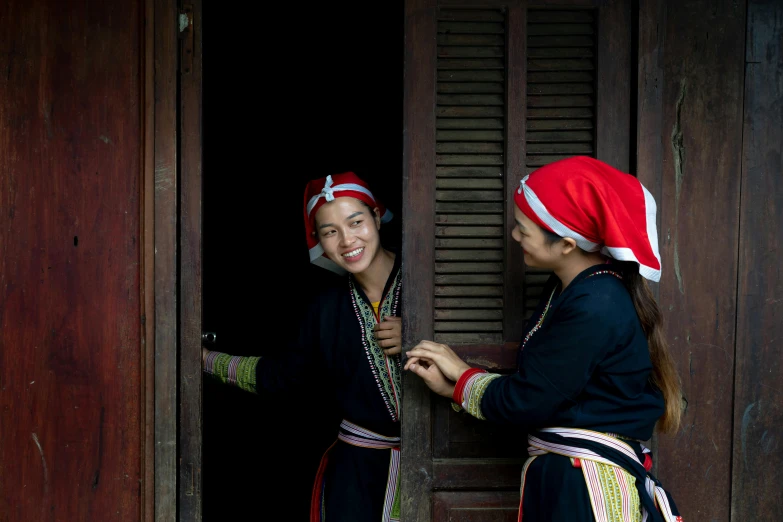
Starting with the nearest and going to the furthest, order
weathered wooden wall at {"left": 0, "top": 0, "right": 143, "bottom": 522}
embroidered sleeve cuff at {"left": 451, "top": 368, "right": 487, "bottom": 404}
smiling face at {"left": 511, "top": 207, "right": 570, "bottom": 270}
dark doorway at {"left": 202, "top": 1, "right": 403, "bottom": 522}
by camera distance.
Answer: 1. smiling face at {"left": 511, "top": 207, "right": 570, "bottom": 270}
2. embroidered sleeve cuff at {"left": 451, "top": 368, "right": 487, "bottom": 404}
3. weathered wooden wall at {"left": 0, "top": 0, "right": 143, "bottom": 522}
4. dark doorway at {"left": 202, "top": 1, "right": 403, "bottom": 522}

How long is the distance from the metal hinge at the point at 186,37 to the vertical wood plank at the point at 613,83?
1148mm

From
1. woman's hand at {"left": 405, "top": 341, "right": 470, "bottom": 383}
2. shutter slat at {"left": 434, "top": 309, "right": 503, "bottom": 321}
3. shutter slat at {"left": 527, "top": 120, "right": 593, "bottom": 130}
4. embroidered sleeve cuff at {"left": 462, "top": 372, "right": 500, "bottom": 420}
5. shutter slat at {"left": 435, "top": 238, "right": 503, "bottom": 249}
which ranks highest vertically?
shutter slat at {"left": 527, "top": 120, "right": 593, "bottom": 130}

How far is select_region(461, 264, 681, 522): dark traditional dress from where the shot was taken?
176cm

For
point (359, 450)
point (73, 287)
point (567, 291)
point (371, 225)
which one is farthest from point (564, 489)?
point (73, 287)

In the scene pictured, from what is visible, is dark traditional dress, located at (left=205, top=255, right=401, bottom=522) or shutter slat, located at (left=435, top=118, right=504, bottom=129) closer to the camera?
shutter slat, located at (left=435, top=118, right=504, bottom=129)

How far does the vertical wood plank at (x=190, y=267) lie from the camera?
2.11 meters

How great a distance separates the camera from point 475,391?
6.27 ft

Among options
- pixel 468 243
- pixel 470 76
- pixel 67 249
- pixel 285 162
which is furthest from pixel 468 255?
pixel 285 162

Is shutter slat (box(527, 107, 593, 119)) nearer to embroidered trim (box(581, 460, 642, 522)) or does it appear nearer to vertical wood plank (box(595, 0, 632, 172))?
vertical wood plank (box(595, 0, 632, 172))

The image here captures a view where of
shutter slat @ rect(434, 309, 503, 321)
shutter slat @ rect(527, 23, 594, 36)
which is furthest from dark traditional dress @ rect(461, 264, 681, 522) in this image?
shutter slat @ rect(527, 23, 594, 36)

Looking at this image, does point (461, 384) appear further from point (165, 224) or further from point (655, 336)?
point (165, 224)

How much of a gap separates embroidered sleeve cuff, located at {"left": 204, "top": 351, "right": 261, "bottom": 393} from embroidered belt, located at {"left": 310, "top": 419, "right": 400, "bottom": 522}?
0.36m

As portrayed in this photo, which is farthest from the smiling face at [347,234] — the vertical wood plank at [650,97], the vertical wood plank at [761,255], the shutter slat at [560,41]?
the vertical wood plank at [761,255]

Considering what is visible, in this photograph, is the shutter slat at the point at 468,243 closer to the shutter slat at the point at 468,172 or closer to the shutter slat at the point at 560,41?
the shutter slat at the point at 468,172
